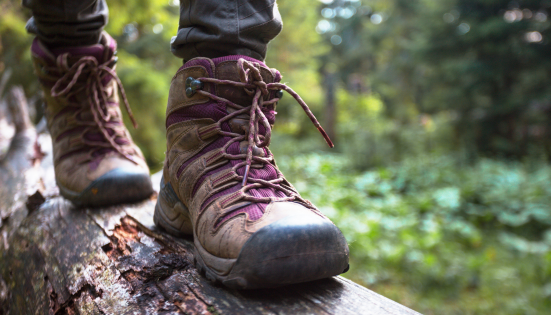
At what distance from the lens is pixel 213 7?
3.58 feet

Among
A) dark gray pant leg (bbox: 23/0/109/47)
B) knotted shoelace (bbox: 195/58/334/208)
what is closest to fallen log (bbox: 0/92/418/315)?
knotted shoelace (bbox: 195/58/334/208)

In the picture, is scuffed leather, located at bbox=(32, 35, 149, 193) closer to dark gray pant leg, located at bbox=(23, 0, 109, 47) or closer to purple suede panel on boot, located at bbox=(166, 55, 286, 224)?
dark gray pant leg, located at bbox=(23, 0, 109, 47)

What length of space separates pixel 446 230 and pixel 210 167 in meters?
3.71

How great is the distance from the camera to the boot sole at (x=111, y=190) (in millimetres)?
1437

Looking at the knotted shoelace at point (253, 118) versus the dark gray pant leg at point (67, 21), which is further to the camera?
the dark gray pant leg at point (67, 21)

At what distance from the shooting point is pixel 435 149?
25.3ft

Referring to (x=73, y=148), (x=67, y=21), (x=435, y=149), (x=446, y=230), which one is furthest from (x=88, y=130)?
(x=435, y=149)

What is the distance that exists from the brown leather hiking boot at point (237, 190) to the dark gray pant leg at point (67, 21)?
69cm

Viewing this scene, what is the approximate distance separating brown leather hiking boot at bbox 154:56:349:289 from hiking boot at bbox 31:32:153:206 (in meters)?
0.34

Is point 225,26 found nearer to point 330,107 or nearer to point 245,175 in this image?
point 245,175

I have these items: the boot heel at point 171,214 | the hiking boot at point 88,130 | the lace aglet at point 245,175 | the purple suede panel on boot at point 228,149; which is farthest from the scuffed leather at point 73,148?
the lace aglet at point 245,175

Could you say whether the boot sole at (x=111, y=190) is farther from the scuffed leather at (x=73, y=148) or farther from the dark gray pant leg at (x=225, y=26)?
the dark gray pant leg at (x=225, y=26)

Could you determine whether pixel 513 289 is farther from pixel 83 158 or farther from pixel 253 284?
pixel 83 158

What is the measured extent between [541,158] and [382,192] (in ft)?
11.7
